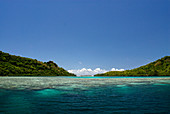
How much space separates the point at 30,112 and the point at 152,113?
1130 centimetres

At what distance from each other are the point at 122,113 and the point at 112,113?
900 mm

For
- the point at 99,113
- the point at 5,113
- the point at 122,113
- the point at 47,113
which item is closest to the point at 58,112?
the point at 47,113

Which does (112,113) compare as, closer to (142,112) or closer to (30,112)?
(142,112)

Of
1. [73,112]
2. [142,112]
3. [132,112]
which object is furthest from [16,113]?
[142,112]

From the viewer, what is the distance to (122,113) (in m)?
13.5

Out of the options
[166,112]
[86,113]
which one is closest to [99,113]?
[86,113]

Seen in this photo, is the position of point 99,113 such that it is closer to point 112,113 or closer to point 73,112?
point 112,113

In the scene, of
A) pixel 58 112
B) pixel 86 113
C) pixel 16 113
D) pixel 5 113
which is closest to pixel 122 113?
pixel 86 113

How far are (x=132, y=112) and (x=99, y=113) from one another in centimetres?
310

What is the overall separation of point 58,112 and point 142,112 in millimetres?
7832

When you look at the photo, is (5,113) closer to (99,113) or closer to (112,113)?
(99,113)

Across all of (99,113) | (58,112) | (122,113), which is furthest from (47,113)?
(122,113)

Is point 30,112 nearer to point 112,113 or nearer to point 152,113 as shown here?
point 112,113

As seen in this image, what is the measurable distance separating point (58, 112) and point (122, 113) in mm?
5904
